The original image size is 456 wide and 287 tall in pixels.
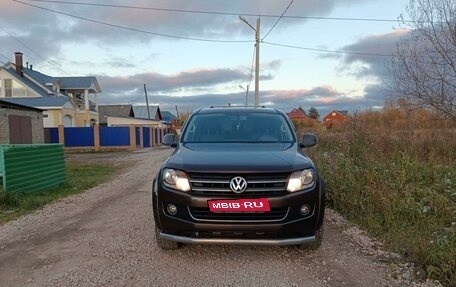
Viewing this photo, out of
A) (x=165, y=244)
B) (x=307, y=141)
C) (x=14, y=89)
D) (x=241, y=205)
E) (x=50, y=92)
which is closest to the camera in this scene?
(x=241, y=205)

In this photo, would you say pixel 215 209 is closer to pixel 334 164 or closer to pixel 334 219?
pixel 334 219

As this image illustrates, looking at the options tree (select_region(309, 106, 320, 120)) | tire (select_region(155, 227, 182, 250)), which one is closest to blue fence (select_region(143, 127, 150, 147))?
tire (select_region(155, 227, 182, 250))

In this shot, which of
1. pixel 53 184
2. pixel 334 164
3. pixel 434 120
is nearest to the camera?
pixel 334 164

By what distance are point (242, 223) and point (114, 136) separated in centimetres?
2923

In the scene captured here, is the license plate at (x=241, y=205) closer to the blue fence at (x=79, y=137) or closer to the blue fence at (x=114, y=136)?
the blue fence at (x=114, y=136)

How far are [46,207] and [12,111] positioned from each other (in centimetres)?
1843

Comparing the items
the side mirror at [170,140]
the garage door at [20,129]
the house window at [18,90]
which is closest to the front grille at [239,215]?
the side mirror at [170,140]

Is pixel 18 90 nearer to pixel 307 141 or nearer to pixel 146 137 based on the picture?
pixel 146 137

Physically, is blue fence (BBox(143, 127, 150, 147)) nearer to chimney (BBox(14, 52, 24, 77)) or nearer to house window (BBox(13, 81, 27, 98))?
house window (BBox(13, 81, 27, 98))

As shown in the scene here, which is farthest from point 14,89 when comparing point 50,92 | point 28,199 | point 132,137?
point 28,199

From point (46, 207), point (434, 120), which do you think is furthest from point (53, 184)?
point (434, 120)

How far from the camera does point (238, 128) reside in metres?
5.66

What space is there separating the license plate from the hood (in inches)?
11.7

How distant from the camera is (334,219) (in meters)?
6.24
